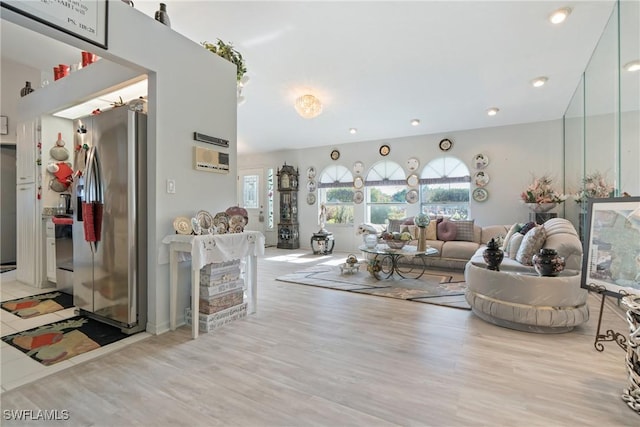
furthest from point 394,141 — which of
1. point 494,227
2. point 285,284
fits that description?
point 285,284

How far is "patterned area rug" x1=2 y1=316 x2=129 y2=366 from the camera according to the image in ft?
6.84

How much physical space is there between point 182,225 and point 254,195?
5965mm

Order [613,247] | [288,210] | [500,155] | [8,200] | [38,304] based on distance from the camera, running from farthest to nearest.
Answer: [288,210] → [500,155] → [8,200] → [38,304] → [613,247]

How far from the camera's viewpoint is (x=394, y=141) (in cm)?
666

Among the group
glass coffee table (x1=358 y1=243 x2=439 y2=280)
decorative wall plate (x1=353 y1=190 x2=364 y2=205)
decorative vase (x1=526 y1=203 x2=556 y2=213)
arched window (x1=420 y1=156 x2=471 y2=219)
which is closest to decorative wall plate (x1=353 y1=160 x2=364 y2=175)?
decorative wall plate (x1=353 y1=190 x2=364 y2=205)

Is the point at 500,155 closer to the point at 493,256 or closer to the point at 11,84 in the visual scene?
the point at 493,256

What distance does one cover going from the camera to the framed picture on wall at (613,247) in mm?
1662

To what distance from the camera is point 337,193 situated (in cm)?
739

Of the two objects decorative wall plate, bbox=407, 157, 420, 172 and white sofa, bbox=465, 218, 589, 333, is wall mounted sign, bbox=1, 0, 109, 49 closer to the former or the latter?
white sofa, bbox=465, 218, 589, 333

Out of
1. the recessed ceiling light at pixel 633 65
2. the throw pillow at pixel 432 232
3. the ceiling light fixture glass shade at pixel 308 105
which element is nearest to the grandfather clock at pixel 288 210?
the ceiling light fixture glass shade at pixel 308 105

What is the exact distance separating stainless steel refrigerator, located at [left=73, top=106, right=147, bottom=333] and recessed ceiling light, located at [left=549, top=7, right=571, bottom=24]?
156 inches

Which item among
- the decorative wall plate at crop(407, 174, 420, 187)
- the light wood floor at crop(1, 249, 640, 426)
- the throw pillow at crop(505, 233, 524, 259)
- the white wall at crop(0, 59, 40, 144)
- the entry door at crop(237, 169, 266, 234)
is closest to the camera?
the light wood floor at crop(1, 249, 640, 426)

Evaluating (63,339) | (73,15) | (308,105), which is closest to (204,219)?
(63,339)

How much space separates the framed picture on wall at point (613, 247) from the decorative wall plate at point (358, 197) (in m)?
5.10
